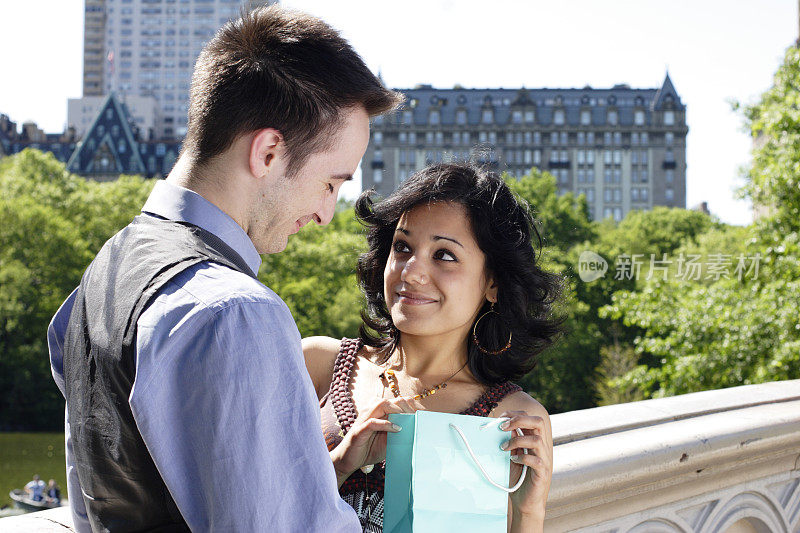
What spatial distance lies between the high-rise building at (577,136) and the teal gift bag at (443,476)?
3046 inches

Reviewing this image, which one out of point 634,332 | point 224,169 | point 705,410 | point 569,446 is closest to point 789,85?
point 705,410

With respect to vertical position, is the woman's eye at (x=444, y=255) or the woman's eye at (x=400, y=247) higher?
the woman's eye at (x=400, y=247)

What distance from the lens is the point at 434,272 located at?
2.05 meters

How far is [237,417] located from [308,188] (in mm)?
455

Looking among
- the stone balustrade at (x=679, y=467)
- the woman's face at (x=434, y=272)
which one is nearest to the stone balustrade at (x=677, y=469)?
the stone balustrade at (x=679, y=467)

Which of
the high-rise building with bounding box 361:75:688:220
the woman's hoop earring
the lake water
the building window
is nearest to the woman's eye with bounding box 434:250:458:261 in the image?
the woman's hoop earring

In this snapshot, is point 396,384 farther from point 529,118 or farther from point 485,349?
point 529,118

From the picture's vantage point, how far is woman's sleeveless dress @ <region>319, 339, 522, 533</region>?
5.89ft

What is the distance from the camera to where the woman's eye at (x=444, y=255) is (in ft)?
6.81

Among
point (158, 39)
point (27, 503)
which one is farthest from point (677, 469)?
point (158, 39)

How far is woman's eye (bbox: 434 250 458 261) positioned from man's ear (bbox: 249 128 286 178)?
2.82ft

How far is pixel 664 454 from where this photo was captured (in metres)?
2.00

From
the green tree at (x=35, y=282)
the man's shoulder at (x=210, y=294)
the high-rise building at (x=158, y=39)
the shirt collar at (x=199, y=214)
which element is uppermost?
the high-rise building at (x=158, y=39)

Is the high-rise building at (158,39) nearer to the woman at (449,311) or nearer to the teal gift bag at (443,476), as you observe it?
the woman at (449,311)
